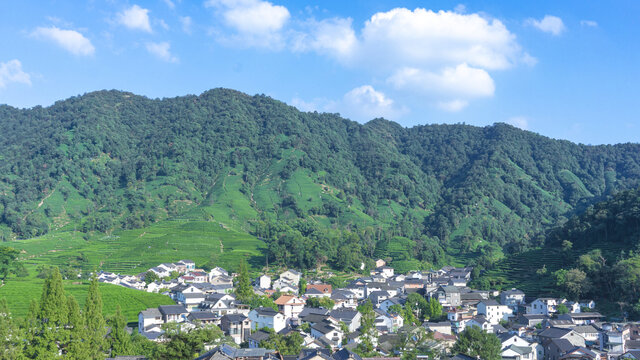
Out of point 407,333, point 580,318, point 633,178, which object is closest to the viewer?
point 407,333

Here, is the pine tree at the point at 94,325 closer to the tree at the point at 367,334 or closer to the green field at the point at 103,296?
the tree at the point at 367,334

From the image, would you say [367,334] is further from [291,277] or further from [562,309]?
[291,277]

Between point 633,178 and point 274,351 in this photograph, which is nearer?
point 274,351

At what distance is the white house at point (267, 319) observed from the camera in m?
54.2

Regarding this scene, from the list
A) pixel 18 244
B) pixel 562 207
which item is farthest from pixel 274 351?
pixel 562 207

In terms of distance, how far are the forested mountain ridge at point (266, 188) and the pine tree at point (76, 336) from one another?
76511mm

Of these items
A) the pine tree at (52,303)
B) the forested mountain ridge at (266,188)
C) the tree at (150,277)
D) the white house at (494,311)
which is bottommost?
the white house at (494,311)

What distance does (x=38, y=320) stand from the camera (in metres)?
26.5

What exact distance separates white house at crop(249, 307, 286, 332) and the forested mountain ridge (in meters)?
48.3

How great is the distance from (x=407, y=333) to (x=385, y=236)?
75.5m

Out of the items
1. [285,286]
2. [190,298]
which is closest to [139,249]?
[285,286]

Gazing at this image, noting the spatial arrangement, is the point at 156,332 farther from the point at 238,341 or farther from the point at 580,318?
the point at 580,318

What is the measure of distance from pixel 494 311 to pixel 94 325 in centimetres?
4923

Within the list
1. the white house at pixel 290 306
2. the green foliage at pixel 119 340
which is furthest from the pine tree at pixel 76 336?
the white house at pixel 290 306
